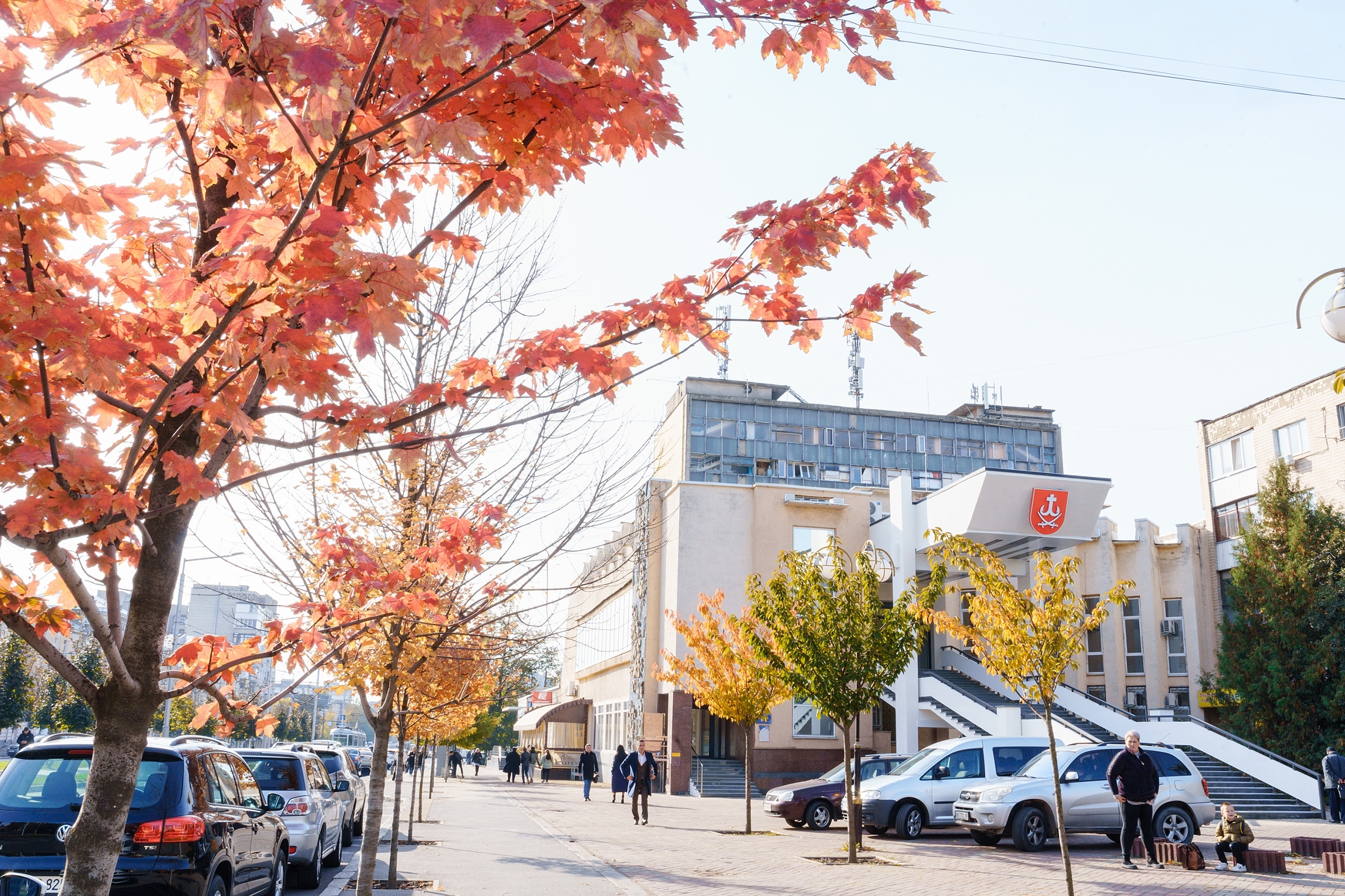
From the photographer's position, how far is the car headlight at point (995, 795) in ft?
56.5

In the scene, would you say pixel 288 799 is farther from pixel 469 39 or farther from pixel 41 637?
pixel 469 39

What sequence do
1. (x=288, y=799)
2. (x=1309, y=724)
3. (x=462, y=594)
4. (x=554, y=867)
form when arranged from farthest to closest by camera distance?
(x=1309, y=724) < (x=554, y=867) < (x=288, y=799) < (x=462, y=594)

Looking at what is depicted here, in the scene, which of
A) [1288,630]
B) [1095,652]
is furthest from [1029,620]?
[1095,652]

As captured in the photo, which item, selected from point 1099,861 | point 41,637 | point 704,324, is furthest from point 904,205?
point 1099,861

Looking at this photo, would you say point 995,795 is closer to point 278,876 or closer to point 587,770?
point 278,876

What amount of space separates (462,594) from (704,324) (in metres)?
6.80

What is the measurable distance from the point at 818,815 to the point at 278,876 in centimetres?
1385

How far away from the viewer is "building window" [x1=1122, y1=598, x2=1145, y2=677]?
37.6 meters

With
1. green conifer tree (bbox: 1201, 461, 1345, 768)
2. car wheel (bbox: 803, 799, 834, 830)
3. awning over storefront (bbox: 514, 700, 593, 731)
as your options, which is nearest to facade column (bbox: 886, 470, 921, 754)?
green conifer tree (bbox: 1201, 461, 1345, 768)

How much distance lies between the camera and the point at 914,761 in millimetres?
20812

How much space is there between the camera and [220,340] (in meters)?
4.06

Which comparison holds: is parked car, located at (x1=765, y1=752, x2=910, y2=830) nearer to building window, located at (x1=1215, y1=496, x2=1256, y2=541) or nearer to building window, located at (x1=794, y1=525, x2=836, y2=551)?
building window, located at (x1=794, y1=525, x2=836, y2=551)

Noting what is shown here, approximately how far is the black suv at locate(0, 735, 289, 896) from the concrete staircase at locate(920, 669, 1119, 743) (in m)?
21.5

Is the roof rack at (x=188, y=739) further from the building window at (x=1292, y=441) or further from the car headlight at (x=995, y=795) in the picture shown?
the building window at (x=1292, y=441)
